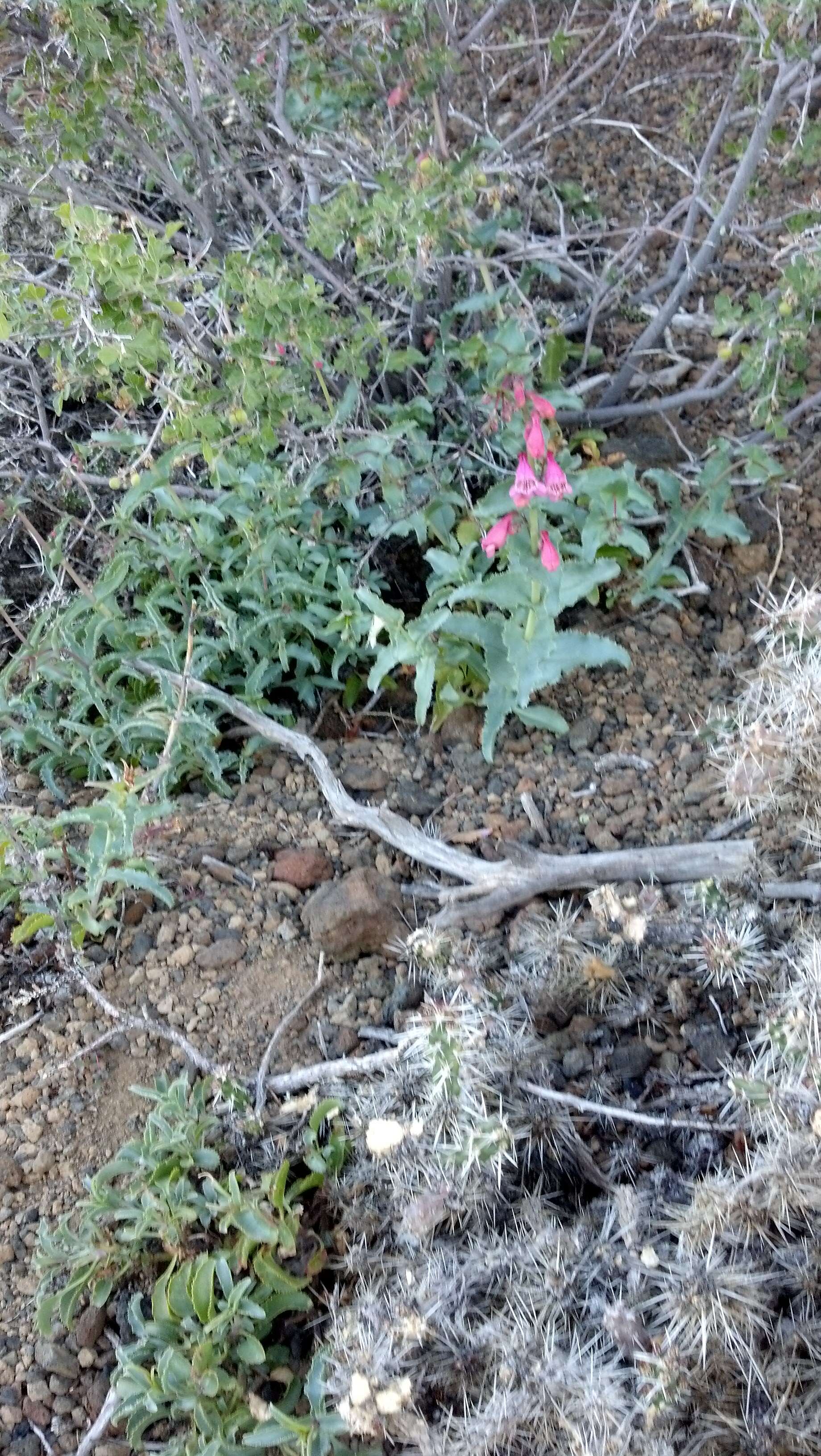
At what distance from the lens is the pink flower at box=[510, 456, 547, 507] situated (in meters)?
2.12

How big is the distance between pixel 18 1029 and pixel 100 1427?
2.42 feet

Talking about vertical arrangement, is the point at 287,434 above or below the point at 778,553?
above

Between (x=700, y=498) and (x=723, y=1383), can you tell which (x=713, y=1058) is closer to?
(x=723, y=1383)

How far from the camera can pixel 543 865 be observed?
7.44ft

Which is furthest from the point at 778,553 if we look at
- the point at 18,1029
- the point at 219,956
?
the point at 18,1029

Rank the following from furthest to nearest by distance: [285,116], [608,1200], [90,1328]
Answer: [285,116]
[90,1328]
[608,1200]

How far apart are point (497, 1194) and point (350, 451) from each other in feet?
5.40

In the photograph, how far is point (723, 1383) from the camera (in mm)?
1527

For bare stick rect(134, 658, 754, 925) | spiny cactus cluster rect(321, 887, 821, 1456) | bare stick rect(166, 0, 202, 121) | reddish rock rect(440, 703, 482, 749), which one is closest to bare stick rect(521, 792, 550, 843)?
bare stick rect(134, 658, 754, 925)

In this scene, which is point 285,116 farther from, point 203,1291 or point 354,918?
point 203,1291

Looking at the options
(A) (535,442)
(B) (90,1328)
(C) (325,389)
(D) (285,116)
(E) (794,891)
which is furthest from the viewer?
(D) (285,116)

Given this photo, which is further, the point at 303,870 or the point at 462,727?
the point at 462,727

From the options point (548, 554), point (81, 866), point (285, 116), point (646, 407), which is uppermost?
point (285, 116)

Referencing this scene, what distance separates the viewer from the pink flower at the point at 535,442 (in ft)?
7.05
